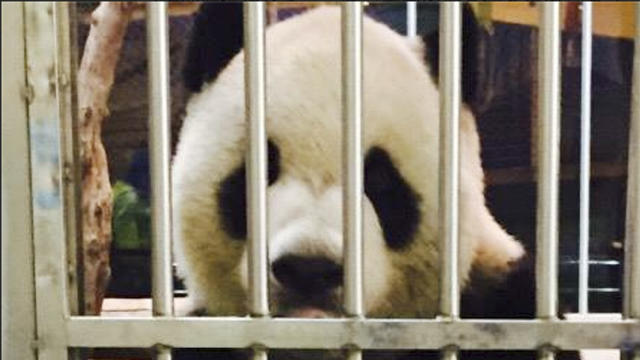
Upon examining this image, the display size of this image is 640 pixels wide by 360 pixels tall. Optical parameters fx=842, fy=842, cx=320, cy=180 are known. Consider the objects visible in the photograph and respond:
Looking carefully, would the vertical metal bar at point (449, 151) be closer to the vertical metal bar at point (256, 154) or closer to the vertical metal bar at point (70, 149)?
the vertical metal bar at point (256, 154)

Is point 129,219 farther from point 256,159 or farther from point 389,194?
point 389,194

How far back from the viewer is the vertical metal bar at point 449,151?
85 cm

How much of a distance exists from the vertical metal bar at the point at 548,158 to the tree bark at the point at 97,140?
448mm

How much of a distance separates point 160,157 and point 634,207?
0.50m

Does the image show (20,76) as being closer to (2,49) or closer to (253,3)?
(2,49)

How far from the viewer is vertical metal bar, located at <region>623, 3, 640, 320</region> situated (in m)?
0.87

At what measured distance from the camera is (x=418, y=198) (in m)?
0.95

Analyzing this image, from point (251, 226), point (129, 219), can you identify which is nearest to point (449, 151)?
point (251, 226)

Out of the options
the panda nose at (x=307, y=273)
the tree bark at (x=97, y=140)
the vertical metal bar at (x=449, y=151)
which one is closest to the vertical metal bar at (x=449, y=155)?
the vertical metal bar at (x=449, y=151)

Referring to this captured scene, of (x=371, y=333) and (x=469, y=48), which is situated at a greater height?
(x=469, y=48)

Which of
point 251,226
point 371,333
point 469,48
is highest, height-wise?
point 469,48

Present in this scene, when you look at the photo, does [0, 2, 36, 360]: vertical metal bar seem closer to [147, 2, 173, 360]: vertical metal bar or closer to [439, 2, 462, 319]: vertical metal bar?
[147, 2, 173, 360]: vertical metal bar

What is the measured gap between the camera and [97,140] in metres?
0.95

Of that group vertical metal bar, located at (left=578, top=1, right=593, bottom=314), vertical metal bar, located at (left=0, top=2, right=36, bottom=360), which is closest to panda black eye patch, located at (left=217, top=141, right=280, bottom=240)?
vertical metal bar, located at (left=0, top=2, right=36, bottom=360)
